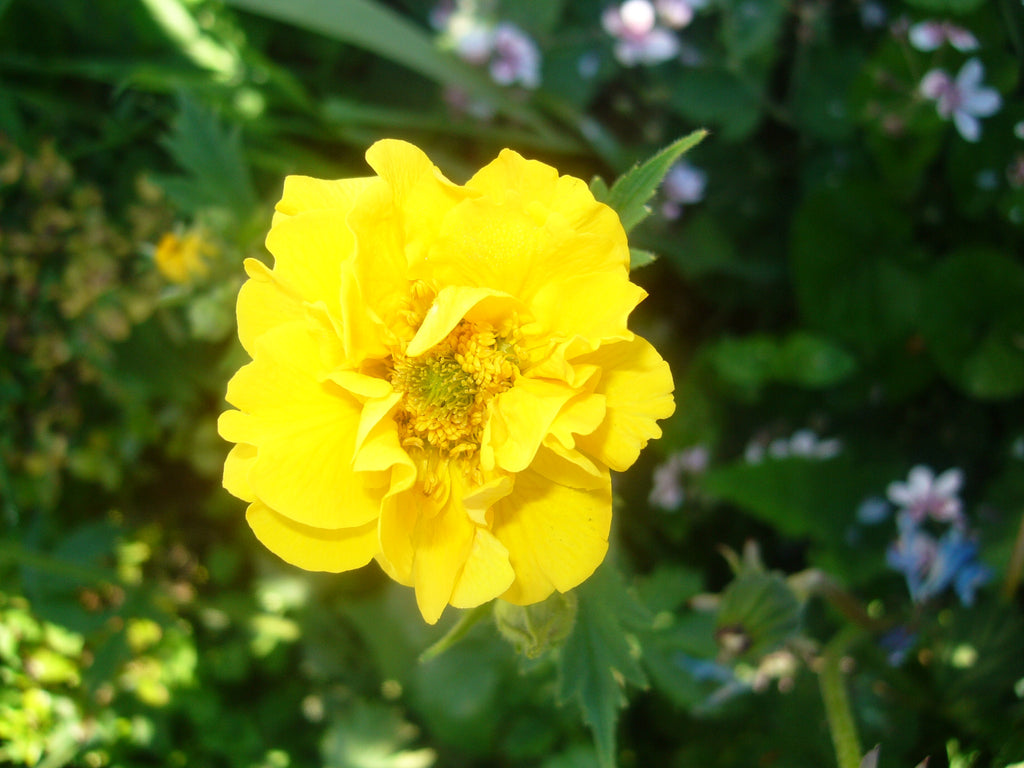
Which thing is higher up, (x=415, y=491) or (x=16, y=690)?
(x=415, y=491)

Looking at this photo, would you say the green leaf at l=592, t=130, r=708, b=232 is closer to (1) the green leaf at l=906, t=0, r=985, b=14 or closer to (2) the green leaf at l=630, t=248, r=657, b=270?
(2) the green leaf at l=630, t=248, r=657, b=270

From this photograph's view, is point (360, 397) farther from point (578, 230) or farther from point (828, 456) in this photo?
point (828, 456)

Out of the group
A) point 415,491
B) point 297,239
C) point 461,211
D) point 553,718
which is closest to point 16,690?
point 553,718

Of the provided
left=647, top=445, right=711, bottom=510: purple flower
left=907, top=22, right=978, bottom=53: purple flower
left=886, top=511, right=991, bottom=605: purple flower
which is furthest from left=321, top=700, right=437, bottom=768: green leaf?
left=907, top=22, right=978, bottom=53: purple flower

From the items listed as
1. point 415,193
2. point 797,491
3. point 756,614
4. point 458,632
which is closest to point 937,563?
point 797,491

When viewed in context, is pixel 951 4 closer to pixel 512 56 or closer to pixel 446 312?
pixel 512 56

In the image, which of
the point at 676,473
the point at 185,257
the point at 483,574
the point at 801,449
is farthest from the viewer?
the point at 676,473
